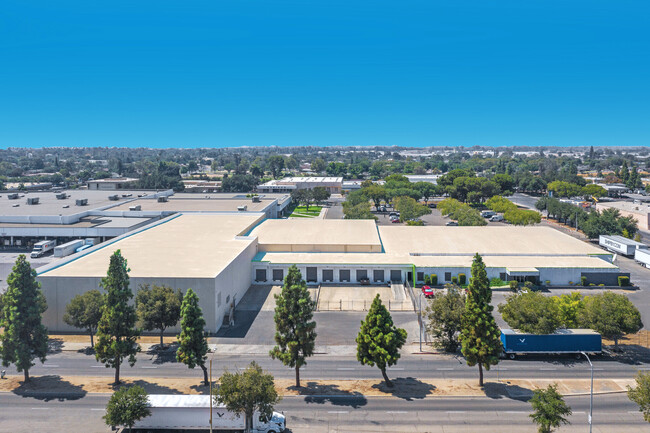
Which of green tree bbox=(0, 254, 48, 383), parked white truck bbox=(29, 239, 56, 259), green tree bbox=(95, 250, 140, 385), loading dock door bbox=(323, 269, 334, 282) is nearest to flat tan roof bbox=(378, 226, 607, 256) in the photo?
loading dock door bbox=(323, 269, 334, 282)

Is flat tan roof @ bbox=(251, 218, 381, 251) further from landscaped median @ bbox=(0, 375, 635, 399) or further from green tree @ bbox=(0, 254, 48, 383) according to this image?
green tree @ bbox=(0, 254, 48, 383)

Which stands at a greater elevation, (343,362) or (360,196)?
(360,196)

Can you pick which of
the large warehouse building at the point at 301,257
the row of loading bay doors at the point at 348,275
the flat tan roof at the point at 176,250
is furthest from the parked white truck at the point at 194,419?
the row of loading bay doors at the point at 348,275

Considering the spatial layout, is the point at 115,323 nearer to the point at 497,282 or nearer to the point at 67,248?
the point at 497,282

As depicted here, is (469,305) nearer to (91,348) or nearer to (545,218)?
(91,348)

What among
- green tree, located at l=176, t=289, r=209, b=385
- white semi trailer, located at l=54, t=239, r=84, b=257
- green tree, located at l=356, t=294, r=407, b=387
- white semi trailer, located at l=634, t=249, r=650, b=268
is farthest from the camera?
white semi trailer, located at l=634, t=249, r=650, b=268

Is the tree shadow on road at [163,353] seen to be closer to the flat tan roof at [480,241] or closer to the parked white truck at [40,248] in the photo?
the flat tan roof at [480,241]

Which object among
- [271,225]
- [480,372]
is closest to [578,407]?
[480,372]
